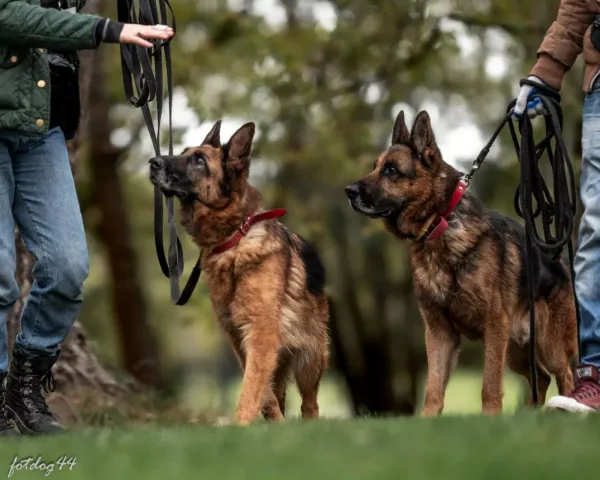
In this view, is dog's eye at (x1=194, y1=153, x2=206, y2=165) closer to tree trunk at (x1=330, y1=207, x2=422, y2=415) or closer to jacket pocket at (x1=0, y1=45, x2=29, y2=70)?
jacket pocket at (x1=0, y1=45, x2=29, y2=70)

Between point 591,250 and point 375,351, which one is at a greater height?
point 591,250

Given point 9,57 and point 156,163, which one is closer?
point 9,57

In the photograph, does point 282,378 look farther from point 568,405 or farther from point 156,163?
point 568,405

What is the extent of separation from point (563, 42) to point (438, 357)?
239 centimetres

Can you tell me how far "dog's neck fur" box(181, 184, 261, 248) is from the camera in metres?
7.30

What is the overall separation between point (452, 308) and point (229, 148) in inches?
76.4

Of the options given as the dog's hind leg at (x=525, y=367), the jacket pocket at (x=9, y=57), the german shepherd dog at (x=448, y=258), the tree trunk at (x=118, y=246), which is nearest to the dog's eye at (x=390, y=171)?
the german shepherd dog at (x=448, y=258)

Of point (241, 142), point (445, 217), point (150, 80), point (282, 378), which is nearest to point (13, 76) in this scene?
point (150, 80)

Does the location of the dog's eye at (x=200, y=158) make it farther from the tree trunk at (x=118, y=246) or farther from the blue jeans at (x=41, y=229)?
the tree trunk at (x=118, y=246)

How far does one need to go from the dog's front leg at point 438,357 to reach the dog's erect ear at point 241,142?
1758 millimetres

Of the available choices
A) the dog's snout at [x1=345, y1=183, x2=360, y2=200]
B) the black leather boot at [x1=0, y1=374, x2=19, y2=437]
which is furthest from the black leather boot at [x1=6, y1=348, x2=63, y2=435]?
the dog's snout at [x1=345, y1=183, x2=360, y2=200]

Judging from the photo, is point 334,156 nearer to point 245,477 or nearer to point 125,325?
point 125,325

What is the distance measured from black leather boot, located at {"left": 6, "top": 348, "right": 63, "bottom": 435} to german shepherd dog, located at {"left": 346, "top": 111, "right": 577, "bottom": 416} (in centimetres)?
257

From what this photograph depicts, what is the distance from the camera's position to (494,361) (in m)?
7.25
